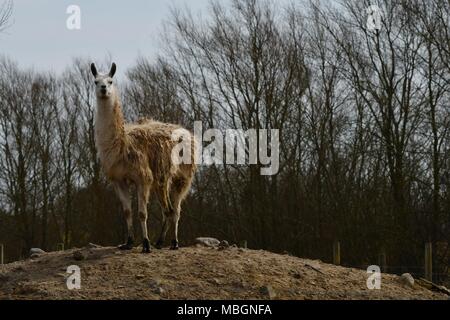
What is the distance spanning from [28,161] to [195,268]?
30.8 meters

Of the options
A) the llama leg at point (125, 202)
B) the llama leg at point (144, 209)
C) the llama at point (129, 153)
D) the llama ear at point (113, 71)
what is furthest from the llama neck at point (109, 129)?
the llama leg at point (144, 209)

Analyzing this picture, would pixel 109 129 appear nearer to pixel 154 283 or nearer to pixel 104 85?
pixel 104 85

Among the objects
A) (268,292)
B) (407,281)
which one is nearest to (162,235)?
(268,292)

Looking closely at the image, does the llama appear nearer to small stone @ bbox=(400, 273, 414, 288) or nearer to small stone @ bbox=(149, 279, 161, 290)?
small stone @ bbox=(149, 279, 161, 290)

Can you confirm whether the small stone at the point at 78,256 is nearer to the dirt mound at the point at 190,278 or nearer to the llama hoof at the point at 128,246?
the dirt mound at the point at 190,278

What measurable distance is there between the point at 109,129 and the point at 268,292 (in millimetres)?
4091

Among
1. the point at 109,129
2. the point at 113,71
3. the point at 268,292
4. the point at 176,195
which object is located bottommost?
the point at 268,292

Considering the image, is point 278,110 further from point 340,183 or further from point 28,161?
point 28,161

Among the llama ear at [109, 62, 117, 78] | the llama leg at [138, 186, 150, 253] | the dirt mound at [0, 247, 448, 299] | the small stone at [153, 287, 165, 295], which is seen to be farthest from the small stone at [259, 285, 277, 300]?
the llama ear at [109, 62, 117, 78]

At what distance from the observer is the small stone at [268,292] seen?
10.8m

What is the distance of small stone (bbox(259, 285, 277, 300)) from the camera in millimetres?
10773

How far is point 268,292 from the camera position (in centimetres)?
1082
